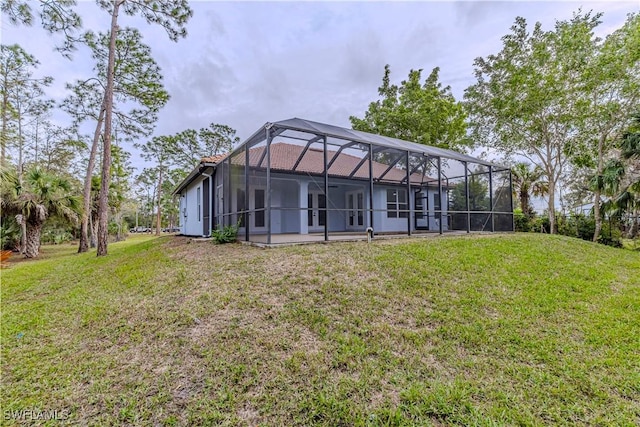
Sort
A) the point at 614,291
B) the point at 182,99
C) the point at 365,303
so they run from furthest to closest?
the point at 182,99 → the point at 614,291 → the point at 365,303

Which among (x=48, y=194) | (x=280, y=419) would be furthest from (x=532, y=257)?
(x=48, y=194)

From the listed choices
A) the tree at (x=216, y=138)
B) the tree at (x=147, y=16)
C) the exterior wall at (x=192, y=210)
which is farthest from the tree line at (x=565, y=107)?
the tree at (x=216, y=138)

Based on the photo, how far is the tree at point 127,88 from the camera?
1195 centimetres

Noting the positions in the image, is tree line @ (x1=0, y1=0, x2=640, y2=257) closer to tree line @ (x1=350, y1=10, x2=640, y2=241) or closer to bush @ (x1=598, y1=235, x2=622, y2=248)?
tree line @ (x1=350, y1=10, x2=640, y2=241)

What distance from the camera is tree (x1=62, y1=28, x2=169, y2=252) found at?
12.0 m

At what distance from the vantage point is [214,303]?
3.74 m

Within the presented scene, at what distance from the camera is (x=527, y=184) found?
56.2 ft

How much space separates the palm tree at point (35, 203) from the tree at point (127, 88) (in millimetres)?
734

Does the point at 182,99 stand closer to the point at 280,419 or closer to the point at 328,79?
the point at 328,79

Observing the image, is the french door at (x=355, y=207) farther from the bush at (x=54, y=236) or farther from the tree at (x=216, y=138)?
the bush at (x=54, y=236)

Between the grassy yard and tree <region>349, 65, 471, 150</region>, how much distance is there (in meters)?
15.0

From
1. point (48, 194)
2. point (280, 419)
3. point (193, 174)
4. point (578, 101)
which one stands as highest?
point (578, 101)

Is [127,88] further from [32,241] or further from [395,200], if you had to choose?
[395,200]

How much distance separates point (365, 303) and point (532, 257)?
5.32 meters
